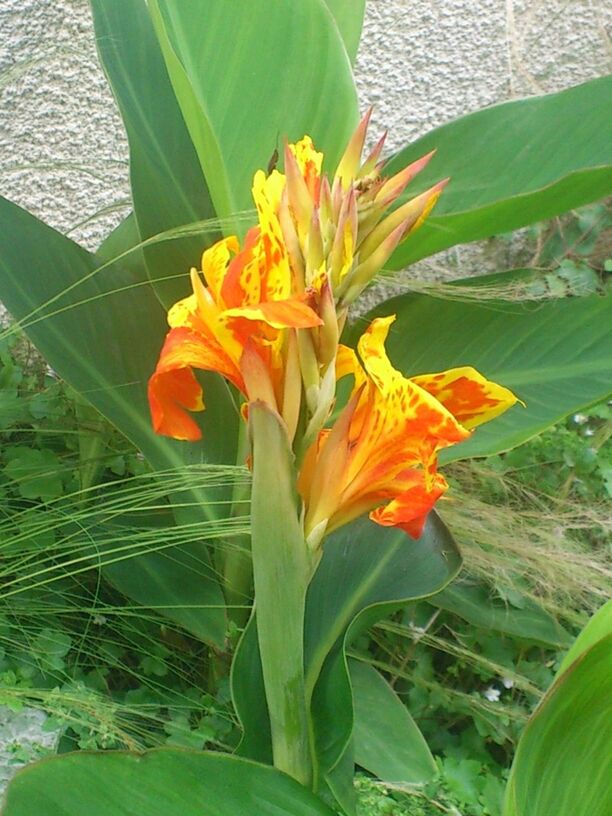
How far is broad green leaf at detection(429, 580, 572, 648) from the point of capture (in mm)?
917

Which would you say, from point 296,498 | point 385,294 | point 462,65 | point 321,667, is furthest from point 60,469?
point 462,65

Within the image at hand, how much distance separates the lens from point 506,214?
0.72m

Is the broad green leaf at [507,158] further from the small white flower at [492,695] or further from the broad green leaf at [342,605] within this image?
the small white flower at [492,695]

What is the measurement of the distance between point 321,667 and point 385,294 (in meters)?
0.69

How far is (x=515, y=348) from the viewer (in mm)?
863

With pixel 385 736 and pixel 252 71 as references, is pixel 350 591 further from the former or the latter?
pixel 252 71

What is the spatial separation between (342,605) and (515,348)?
1.03 ft

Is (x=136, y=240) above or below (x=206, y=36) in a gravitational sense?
below

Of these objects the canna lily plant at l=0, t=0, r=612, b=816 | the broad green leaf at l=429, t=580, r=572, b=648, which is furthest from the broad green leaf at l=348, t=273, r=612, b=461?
the broad green leaf at l=429, t=580, r=572, b=648

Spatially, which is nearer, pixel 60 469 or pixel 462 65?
pixel 60 469

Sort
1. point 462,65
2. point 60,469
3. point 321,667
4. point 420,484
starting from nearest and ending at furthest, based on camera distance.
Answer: point 420,484
point 321,667
point 60,469
point 462,65

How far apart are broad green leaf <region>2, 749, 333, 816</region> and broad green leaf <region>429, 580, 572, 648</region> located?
437 mm

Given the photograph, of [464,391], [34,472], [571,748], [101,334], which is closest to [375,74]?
[101,334]

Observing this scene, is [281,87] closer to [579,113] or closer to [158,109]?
[158,109]
